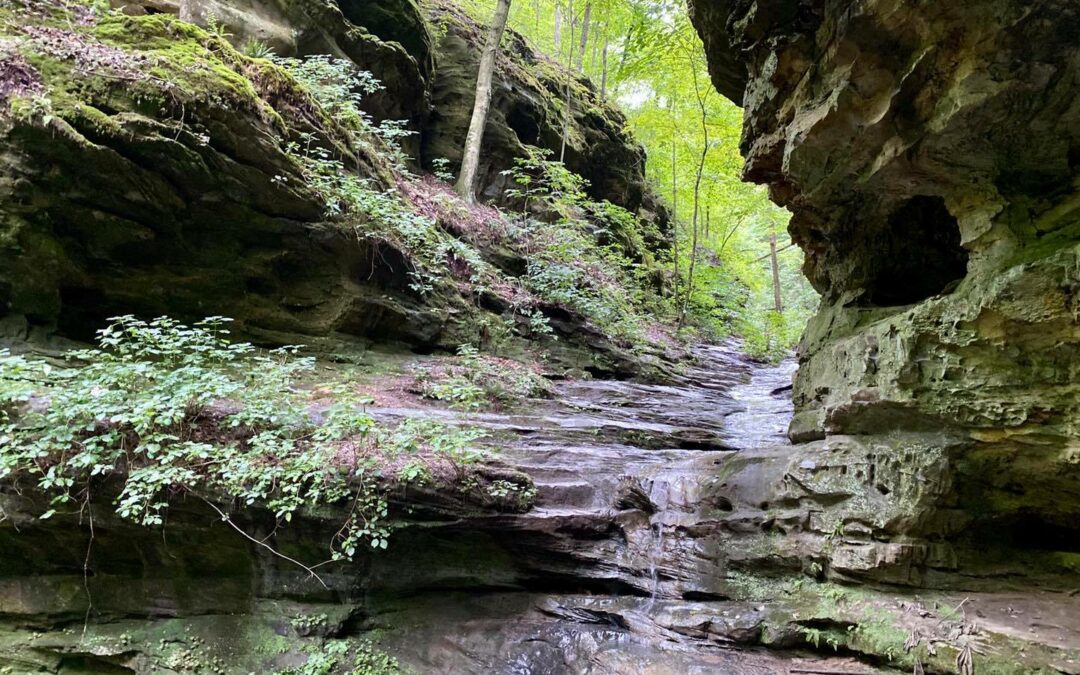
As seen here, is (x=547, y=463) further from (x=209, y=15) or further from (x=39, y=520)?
(x=209, y=15)

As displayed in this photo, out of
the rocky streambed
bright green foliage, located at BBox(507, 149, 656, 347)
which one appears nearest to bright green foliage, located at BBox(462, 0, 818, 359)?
bright green foliage, located at BBox(507, 149, 656, 347)

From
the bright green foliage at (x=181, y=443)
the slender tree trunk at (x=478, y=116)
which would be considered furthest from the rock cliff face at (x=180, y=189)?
the slender tree trunk at (x=478, y=116)

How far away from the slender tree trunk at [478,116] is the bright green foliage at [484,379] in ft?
18.3

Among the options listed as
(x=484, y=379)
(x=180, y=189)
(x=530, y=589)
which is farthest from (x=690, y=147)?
(x=530, y=589)

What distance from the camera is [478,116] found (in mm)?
14180

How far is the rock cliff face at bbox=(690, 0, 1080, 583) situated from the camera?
4246 mm

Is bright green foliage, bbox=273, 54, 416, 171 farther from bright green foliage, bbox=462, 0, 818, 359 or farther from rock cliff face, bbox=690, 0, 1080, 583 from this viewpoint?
rock cliff face, bbox=690, 0, 1080, 583

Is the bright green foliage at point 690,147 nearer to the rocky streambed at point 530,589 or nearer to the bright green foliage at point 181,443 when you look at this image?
the rocky streambed at point 530,589

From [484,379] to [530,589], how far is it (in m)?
4.19

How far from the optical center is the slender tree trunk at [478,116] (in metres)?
→ 14.1

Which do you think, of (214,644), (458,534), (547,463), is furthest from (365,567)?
(547,463)

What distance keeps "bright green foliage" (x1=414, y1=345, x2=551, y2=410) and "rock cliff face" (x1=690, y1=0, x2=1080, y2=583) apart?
488 centimetres

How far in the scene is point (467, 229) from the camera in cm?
1290

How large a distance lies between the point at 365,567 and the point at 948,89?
708 cm
